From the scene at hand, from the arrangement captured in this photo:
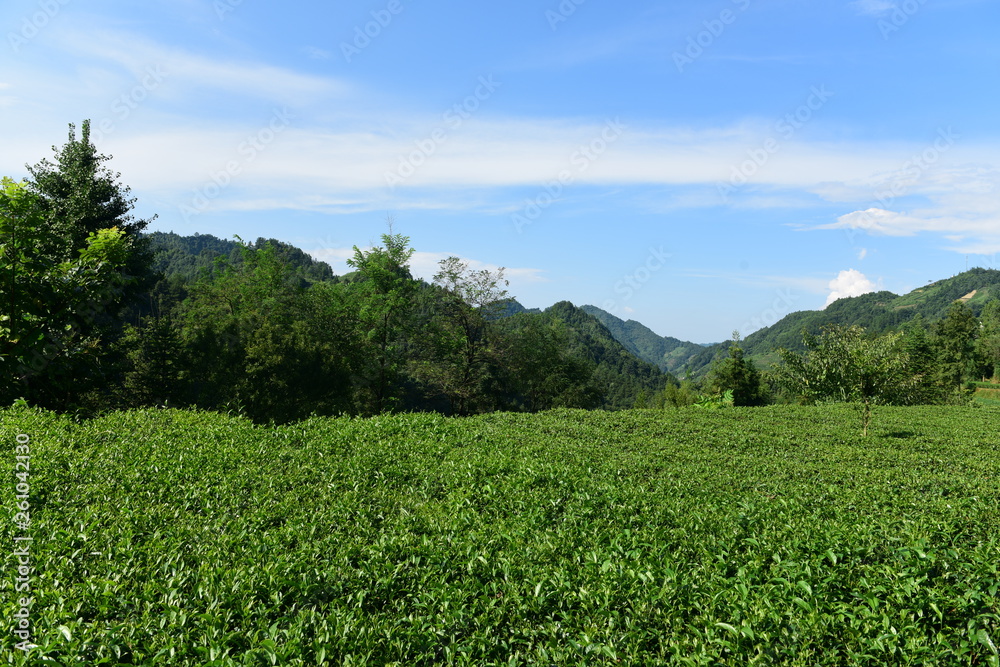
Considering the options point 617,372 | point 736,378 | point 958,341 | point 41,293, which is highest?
point 958,341

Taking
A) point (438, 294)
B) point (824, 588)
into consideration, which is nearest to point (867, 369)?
point (824, 588)

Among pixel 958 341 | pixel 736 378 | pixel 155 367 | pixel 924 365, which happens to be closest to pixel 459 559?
pixel 155 367

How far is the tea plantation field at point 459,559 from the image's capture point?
4098mm

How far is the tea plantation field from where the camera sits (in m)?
4.10

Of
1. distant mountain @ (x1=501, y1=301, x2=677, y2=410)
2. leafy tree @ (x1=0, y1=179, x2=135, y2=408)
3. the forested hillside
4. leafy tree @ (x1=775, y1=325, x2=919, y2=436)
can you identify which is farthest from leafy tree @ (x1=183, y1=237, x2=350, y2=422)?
distant mountain @ (x1=501, y1=301, x2=677, y2=410)

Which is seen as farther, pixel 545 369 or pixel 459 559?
pixel 545 369

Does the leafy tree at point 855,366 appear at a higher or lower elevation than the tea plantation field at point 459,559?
higher

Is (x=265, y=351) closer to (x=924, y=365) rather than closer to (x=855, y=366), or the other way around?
(x=855, y=366)

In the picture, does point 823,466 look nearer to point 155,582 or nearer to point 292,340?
point 155,582

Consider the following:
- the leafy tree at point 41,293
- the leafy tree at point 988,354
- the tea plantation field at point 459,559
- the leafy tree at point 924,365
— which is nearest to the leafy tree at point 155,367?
the tea plantation field at point 459,559

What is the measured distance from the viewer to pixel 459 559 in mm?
5551

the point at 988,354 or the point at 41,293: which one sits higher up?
the point at 988,354

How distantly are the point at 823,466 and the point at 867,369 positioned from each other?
6.42 meters

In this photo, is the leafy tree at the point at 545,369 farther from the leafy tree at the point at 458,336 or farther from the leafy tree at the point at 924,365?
the leafy tree at the point at 924,365
